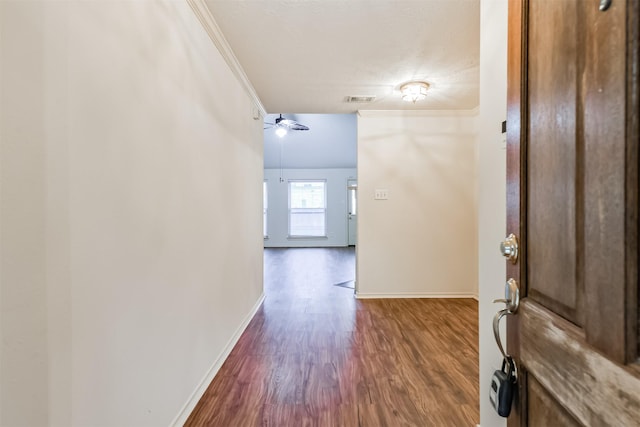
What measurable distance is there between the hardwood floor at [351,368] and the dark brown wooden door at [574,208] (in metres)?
1.04

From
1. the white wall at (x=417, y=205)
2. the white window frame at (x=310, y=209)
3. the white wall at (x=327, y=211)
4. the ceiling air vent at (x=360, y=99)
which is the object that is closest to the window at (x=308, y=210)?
the white window frame at (x=310, y=209)

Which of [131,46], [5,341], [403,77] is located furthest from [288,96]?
[5,341]

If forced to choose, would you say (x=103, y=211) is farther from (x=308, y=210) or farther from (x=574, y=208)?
(x=308, y=210)

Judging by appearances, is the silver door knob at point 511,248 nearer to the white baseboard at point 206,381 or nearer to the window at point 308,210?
the white baseboard at point 206,381

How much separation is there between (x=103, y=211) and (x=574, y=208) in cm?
128

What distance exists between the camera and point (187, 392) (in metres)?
1.52

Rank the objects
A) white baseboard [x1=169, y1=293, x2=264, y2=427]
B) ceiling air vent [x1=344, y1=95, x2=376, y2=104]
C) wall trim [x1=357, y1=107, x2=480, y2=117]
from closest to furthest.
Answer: white baseboard [x1=169, y1=293, x2=264, y2=427] → ceiling air vent [x1=344, y1=95, x2=376, y2=104] → wall trim [x1=357, y1=107, x2=480, y2=117]

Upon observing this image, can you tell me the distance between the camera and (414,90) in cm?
276

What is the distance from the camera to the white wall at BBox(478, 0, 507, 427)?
1153 millimetres

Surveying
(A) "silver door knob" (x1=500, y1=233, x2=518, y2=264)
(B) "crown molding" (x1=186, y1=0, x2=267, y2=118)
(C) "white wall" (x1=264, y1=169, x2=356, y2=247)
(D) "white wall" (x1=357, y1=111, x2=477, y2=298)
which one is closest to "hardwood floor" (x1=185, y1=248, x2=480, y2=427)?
(D) "white wall" (x1=357, y1=111, x2=477, y2=298)

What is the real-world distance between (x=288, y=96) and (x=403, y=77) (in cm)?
117

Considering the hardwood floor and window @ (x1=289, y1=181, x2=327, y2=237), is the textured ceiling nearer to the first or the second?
the hardwood floor

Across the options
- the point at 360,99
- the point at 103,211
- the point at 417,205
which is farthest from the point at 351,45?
the point at 417,205

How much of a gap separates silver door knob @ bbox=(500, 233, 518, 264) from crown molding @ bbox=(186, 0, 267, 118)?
1870mm
